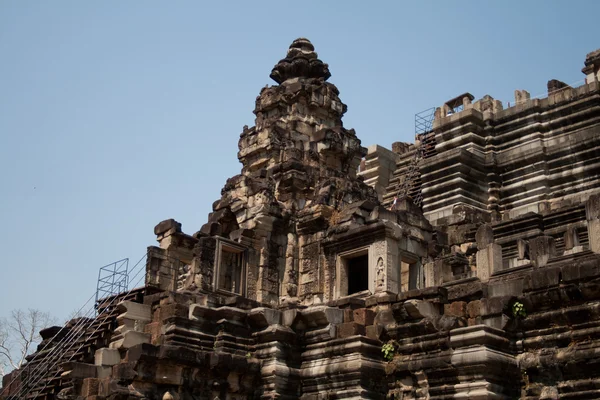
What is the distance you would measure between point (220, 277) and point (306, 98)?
6792 mm

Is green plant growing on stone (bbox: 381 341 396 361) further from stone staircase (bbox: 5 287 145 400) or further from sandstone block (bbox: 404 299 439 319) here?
stone staircase (bbox: 5 287 145 400)

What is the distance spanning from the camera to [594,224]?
18969 millimetres

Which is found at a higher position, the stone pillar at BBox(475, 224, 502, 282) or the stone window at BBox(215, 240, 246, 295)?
the stone window at BBox(215, 240, 246, 295)

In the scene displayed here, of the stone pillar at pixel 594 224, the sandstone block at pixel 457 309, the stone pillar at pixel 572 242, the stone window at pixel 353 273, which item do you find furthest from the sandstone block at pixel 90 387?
the stone pillar at pixel 594 224

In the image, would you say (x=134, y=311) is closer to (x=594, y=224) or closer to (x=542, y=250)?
(x=542, y=250)

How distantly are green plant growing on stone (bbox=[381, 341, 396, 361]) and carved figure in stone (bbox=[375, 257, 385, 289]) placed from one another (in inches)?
132

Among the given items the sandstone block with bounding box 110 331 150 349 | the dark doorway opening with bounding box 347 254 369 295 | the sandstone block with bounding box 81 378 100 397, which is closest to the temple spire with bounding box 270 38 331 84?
the dark doorway opening with bounding box 347 254 369 295

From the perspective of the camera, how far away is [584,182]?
31859 millimetres

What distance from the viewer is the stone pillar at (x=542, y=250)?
64.1 feet

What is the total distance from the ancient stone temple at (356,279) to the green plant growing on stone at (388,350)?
52 millimetres

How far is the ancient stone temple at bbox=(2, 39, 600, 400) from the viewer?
17.9 meters

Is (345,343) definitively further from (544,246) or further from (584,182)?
(584,182)

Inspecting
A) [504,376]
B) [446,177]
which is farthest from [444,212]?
[504,376]

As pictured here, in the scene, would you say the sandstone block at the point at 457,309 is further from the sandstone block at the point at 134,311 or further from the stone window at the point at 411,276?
the sandstone block at the point at 134,311
